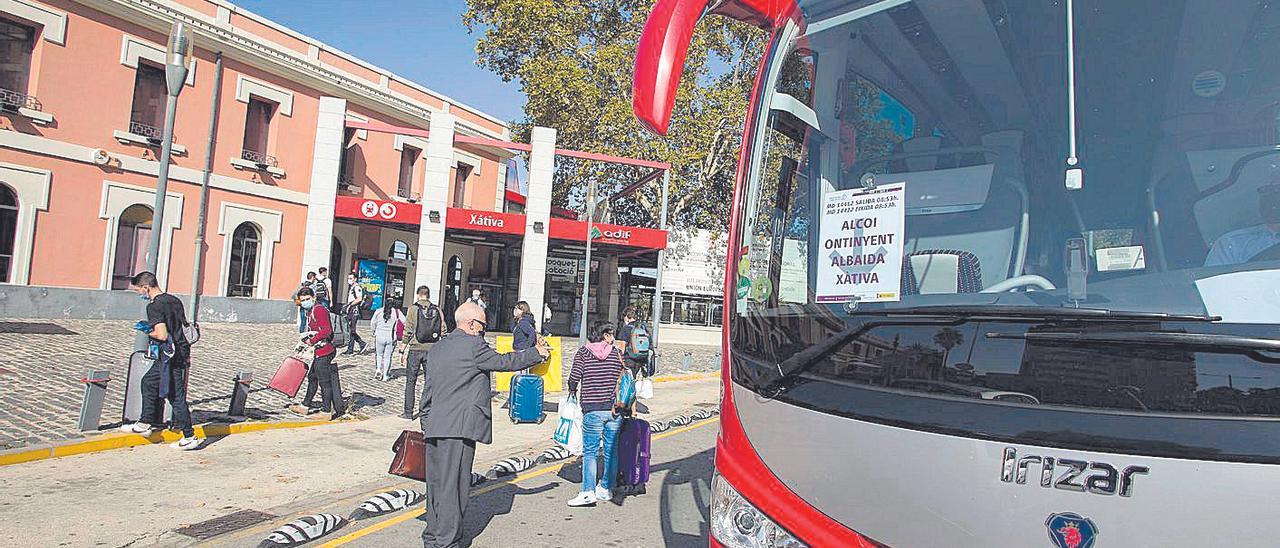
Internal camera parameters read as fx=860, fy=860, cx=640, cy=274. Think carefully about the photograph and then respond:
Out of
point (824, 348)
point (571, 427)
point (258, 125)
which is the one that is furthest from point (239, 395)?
point (258, 125)

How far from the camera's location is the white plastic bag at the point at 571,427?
25.8 feet

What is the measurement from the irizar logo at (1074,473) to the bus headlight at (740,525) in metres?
0.67

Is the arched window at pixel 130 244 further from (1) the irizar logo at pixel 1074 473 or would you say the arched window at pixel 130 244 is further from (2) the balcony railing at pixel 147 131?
(1) the irizar logo at pixel 1074 473

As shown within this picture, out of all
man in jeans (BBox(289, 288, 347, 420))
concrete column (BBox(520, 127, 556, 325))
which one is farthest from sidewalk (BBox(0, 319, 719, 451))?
concrete column (BBox(520, 127, 556, 325))

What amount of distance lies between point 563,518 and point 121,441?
4.80m

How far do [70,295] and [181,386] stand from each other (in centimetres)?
1401

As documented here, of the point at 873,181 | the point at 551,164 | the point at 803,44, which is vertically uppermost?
the point at 551,164

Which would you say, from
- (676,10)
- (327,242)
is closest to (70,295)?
(327,242)

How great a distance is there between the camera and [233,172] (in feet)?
79.2

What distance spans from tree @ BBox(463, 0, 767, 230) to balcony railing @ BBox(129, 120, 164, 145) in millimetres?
12398

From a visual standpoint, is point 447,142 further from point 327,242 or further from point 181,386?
point 181,386

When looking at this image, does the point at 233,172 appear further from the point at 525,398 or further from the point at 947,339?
the point at 947,339

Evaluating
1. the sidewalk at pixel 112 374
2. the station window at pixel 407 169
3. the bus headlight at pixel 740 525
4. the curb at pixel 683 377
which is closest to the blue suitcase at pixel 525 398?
the sidewalk at pixel 112 374

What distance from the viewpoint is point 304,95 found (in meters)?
26.0
